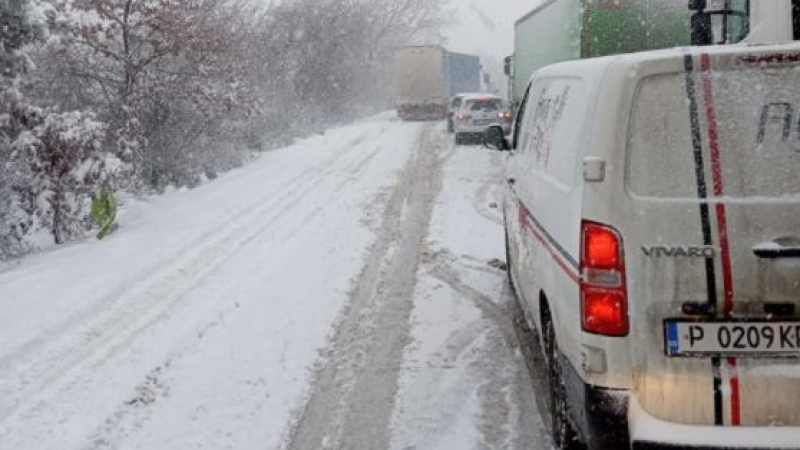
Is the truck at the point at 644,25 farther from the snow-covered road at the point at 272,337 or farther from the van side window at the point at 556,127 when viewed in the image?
the snow-covered road at the point at 272,337

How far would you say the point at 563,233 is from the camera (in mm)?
Answer: 4055

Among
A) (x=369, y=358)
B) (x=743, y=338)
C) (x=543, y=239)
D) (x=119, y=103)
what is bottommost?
(x=369, y=358)

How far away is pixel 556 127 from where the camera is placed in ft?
15.4

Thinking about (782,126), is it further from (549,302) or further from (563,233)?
(549,302)

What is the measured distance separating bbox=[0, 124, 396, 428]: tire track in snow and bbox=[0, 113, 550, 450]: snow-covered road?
2 cm

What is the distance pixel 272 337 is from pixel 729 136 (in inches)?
174

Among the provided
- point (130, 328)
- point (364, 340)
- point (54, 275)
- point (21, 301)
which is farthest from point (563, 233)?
→ point (54, 275)

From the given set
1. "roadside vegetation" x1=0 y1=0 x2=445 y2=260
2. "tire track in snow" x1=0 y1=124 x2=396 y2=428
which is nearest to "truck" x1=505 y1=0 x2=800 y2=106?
"tire track in snow" x1=0 y1=124 x2=396 y2=428

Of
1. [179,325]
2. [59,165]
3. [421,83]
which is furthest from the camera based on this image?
[421,83]

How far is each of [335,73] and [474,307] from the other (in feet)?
112

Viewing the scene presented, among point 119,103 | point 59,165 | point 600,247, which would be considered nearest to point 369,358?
point 600,247

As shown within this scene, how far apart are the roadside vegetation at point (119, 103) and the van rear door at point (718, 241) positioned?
35.0 feet

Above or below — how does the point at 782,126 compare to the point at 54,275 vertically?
above

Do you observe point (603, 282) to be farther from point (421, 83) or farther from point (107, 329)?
point (421, 83)
